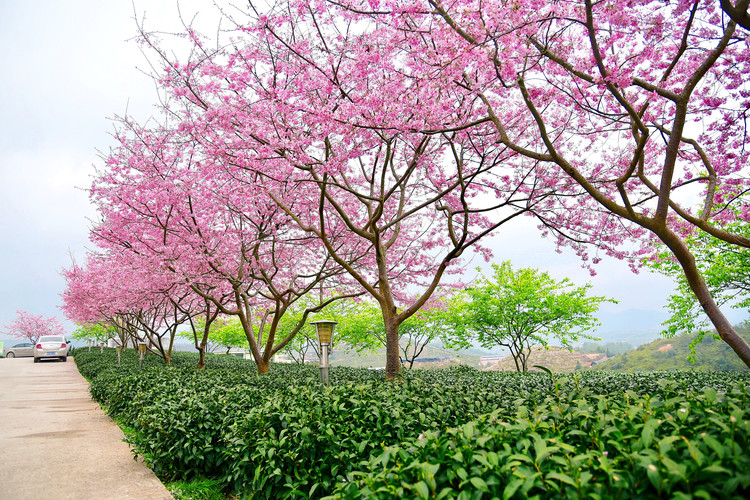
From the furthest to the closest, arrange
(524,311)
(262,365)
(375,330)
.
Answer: (375,330), (524,311), (262,365)

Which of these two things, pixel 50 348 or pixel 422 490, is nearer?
pixel 422 490

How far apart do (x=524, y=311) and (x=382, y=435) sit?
13.3 metres

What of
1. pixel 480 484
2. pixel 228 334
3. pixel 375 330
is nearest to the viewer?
pixel 480 484

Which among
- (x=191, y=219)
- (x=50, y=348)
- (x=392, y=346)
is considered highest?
(x=191, y=219)

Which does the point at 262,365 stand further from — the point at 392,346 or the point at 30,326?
the point at 30,326

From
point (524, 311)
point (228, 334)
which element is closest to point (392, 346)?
point (524, 311)

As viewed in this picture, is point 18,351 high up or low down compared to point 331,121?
down

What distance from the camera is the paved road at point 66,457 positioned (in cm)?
430

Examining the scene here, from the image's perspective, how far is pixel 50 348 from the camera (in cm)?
2486

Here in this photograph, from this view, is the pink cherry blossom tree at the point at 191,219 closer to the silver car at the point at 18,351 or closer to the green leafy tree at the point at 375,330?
the green leafy tree at the point at 375,330

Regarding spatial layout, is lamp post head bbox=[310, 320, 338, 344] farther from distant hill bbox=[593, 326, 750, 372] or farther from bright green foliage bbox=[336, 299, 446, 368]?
distant hill bbox=[593, 326, 750, 372]

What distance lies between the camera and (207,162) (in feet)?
27.1

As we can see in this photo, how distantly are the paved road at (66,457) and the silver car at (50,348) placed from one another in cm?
1832

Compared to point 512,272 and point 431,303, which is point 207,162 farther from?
point 512,272
